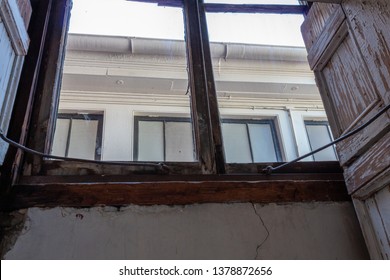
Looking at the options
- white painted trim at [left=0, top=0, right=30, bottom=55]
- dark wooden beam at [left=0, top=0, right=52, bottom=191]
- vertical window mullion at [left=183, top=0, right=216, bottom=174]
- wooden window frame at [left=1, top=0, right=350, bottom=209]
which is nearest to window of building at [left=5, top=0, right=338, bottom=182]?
vertical window mullion at [left=183, top=0, right=216, bottom=174]

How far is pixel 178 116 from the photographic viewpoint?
3582mm

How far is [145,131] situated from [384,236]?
2674 mm

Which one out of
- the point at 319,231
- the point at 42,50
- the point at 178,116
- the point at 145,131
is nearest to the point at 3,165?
the point at 42,50

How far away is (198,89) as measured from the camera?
1501 mm

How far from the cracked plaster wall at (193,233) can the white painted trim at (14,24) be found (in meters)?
0.60

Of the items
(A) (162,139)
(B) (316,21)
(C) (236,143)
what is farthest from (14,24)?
(C) (236,143)

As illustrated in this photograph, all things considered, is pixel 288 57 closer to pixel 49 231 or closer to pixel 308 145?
pixel 308 145

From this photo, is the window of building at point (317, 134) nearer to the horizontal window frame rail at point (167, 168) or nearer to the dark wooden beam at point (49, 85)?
the horizontal window frame rail at point (167, 168)

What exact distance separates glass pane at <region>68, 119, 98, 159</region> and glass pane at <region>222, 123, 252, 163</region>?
4.39ft

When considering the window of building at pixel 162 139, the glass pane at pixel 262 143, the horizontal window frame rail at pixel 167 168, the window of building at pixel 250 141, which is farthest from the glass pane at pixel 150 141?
the horizontal window frame rail at pixel 167 168

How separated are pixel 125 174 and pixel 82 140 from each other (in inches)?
81.8

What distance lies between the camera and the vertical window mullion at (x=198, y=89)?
1313mm

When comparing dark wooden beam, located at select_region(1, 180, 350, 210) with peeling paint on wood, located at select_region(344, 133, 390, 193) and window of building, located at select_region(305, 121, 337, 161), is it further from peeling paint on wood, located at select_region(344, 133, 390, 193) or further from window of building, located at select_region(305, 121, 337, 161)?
window of building, located at select_region(305, 121, 337, 161)

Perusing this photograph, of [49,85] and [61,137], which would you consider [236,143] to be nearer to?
[61,137]
